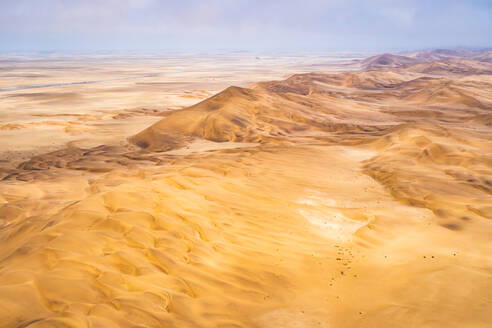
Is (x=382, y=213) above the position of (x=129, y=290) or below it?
below

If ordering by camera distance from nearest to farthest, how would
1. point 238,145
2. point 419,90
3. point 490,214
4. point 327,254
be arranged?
point 327,254 < point 490,214 < point 238,145 < point 419,90

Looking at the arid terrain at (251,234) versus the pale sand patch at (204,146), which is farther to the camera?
the pale sand patch at (204,146)

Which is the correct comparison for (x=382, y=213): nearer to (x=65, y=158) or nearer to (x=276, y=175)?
(x=276, y=175)

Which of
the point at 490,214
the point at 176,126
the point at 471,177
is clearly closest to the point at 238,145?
the point at 176,126

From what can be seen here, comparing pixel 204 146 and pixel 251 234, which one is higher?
pixel 251 234

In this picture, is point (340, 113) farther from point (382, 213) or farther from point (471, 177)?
point (382, 213)

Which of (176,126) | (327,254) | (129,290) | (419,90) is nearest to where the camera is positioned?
(129,290)

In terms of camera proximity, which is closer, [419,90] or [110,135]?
[110,135]

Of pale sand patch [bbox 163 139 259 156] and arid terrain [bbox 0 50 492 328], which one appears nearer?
arid terrain [bbox 0 50 492 328]

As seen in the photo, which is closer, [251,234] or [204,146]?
→ [251,234]

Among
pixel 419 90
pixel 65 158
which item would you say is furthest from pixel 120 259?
pixel 419 90
